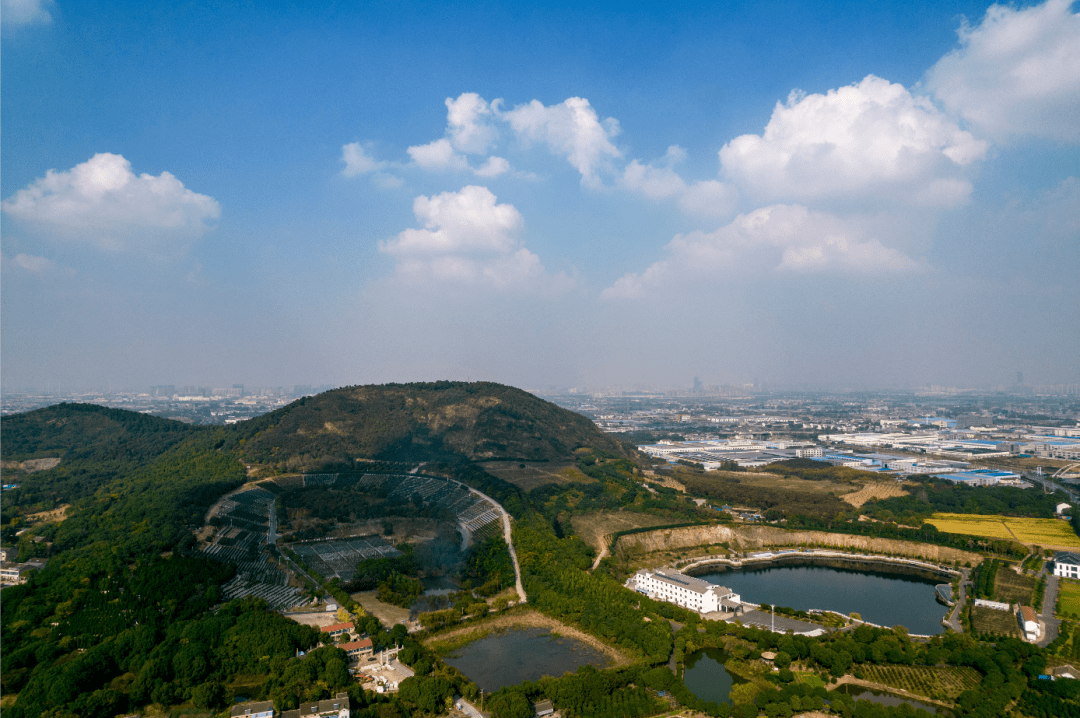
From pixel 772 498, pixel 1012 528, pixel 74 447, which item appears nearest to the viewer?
pixel 1012 528

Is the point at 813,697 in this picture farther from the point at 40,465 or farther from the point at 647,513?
the point at 40,465

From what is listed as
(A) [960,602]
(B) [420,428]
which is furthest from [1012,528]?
(B) [420,428]

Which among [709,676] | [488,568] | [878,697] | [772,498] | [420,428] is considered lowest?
[709,676]

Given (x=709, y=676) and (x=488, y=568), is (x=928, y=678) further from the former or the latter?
(x=488, y=568)

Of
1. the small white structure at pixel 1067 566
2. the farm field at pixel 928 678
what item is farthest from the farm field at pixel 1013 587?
the farm field at pixel 928 678

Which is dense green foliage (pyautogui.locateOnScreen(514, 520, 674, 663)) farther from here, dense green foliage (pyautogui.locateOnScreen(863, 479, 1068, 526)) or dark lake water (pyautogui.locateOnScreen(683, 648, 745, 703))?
dense green foliage (pyautogui.locateOnScreen(863, 479, 1068, 526))

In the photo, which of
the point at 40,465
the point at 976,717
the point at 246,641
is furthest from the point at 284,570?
the point at 40,465

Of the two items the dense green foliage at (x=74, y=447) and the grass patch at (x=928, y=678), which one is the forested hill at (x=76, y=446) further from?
the grass patch at (x=928, y=678)
